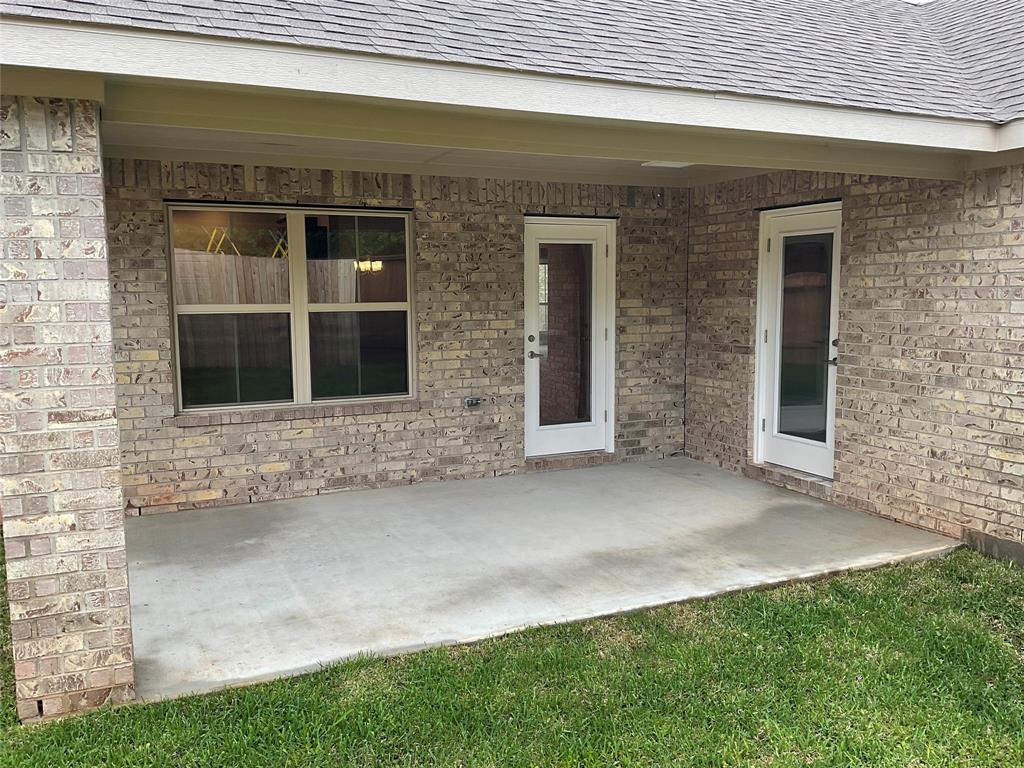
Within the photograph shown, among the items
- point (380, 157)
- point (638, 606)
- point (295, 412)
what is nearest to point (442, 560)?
point (638, 606)

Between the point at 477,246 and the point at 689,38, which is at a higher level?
the point at 689,38

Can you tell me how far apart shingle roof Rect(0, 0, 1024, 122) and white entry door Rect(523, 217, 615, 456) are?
2.32 metres

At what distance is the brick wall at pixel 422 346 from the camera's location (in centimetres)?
586

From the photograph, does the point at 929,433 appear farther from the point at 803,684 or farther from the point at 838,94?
the point at 803,684

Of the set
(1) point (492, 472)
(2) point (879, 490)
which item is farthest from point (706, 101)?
(1) point (492, 472)

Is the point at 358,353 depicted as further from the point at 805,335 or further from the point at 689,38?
the point at 805,335

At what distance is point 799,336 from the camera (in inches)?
259

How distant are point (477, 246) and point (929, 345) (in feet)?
11.7

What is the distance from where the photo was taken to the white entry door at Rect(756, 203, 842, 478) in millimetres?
6254

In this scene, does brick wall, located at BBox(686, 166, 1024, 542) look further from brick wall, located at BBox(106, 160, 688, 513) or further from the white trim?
brick wall, located at BBox(106, 160, 688, 513)

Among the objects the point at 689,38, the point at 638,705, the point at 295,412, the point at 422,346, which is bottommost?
the point at 638,705

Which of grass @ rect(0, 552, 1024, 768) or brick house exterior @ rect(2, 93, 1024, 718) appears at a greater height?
brick house exterior @ rect(2, 93, 1024, 718)

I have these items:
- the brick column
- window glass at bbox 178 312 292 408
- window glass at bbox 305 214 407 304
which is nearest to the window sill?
window glass at bbox 178 312 292 408

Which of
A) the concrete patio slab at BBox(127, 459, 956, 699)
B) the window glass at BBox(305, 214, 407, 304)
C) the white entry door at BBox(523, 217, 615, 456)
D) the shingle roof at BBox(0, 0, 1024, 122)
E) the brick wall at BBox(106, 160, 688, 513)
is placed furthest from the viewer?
the white entry door at BBox(523, 217, 615, 456)
